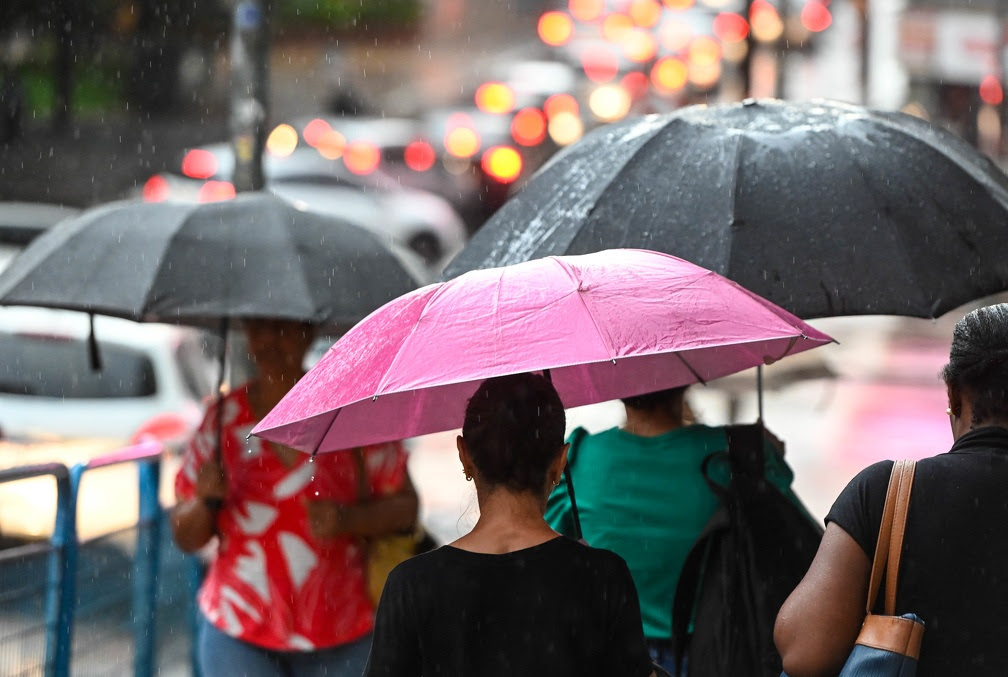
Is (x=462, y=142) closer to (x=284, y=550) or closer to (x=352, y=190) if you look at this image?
(x=352, y=190)

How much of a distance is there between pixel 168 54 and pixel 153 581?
82.2ft

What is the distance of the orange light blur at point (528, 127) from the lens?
26.6m

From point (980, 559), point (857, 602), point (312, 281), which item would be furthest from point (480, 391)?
point (312, 281)

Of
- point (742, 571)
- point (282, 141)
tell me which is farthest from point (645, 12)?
point (742, 571)

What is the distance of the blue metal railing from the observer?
4961 millimetres

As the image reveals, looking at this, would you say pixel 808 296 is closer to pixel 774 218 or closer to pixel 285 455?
pixel 774 218

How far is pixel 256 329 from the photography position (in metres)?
4.63

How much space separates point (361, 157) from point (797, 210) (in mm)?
19873

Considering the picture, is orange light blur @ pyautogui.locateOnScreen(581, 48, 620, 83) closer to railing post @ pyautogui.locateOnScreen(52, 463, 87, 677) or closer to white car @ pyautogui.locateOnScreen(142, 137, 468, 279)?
white car @ pyautogui.locateOnScreen(142, 137, 468, 279)

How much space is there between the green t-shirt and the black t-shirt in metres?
0.95

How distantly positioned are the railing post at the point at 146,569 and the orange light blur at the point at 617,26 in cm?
2384

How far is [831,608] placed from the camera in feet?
9.27

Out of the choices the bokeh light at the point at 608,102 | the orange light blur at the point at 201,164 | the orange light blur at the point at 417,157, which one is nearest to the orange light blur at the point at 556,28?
the bokeh light at the point at 608,102

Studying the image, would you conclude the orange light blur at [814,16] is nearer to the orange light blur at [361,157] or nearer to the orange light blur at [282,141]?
the orange light blur at [361,157]
